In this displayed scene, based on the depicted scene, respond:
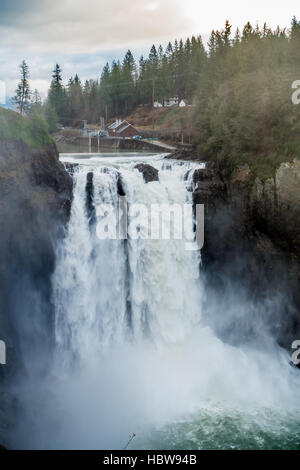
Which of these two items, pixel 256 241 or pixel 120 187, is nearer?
pixel 120 187

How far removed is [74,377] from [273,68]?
27563 millimetres

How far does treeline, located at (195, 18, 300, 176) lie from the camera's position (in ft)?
81.6

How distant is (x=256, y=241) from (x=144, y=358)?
10261 mm

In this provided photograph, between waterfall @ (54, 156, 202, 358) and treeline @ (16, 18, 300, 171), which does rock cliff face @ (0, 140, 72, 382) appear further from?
treeline @ (16, 18, 300, 171)

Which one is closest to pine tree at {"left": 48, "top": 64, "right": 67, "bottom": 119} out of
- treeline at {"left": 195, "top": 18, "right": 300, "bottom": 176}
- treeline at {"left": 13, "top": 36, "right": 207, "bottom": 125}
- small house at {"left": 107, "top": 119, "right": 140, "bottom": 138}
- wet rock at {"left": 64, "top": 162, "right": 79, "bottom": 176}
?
treeline at {"left": 13, "top": 36, "right": 207, "bottom": 125}

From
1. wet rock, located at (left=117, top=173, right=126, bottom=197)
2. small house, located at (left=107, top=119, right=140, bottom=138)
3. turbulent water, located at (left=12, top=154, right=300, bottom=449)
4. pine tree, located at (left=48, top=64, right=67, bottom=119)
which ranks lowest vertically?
turbulent water, located at (left=12, top=154, right=300, bottom=449)

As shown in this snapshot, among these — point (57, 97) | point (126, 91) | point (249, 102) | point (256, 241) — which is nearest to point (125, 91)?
point (126, 91)

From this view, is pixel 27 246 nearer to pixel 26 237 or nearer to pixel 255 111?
pixel 26 237

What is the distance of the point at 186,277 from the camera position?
→ 2484 centimetres

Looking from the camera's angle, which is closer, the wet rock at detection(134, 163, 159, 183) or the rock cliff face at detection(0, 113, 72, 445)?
the rock cliff face at detection(0, 113, 72, 445)

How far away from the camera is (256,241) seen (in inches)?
956

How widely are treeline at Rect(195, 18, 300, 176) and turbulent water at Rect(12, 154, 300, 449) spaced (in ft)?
13.2

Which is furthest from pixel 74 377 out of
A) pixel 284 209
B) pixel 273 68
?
pixel 273 68
